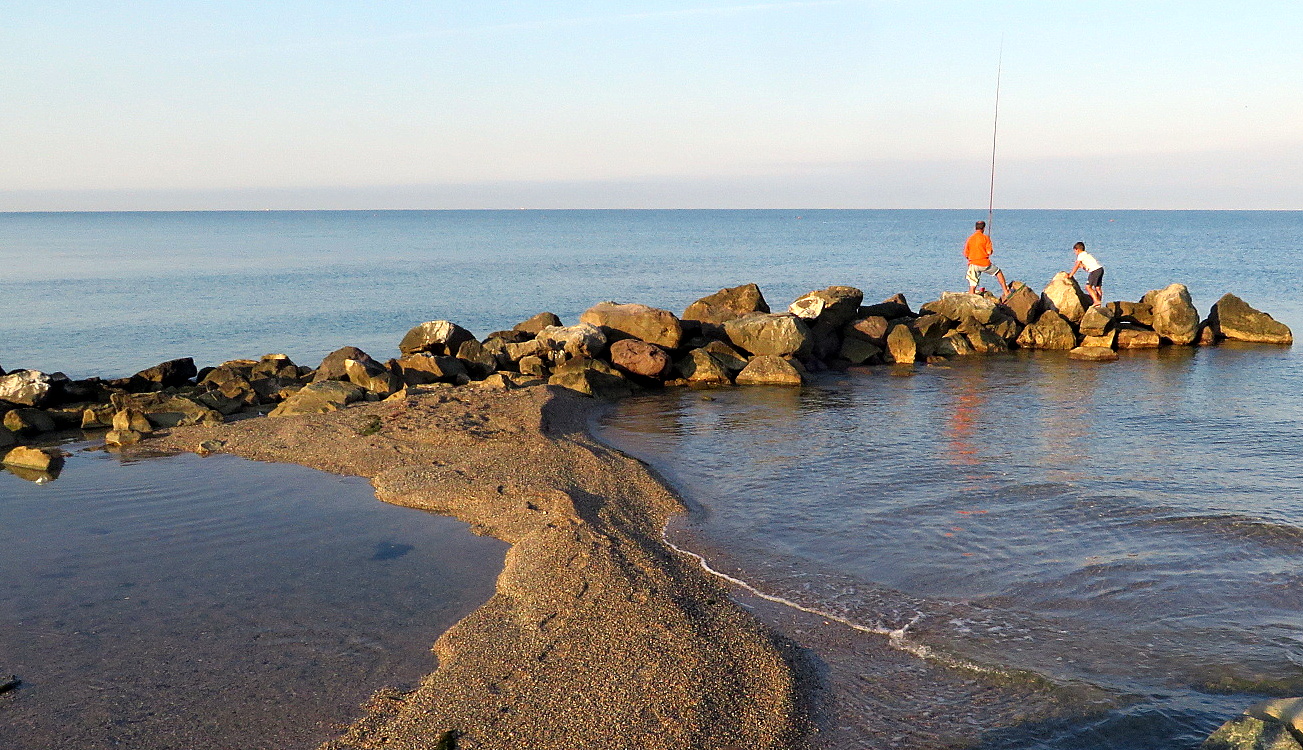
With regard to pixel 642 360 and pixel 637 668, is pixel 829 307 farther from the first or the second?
pixel 637 668

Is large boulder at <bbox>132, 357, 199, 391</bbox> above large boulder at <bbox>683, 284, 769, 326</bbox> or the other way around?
the other way around

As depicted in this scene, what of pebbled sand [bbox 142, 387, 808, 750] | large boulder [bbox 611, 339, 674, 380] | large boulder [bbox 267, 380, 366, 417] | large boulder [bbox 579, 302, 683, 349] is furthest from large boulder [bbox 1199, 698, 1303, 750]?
large boulder [bbox 579, 302, 683, 349]

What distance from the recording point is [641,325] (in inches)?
720

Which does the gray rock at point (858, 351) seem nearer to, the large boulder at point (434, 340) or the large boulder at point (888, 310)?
the large boulder at point (888, 310)

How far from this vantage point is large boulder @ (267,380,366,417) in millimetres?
14086

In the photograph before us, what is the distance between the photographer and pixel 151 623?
6988 millimetres

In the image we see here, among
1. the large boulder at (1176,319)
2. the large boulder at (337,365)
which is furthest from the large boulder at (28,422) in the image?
the large boulder at (1176,319)

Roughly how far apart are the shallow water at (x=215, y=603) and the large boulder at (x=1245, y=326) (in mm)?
20901

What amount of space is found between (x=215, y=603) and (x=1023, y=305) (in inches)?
764

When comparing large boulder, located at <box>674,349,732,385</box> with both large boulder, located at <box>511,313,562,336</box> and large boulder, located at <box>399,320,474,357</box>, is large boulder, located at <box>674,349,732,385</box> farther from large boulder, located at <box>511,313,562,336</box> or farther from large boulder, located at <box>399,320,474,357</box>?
large boulder, located at <box>399,320,474,357</box>

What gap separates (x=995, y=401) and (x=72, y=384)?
15271mm

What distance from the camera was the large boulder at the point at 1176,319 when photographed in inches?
858

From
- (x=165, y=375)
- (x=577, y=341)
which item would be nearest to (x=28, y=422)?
(x=165, y=375)

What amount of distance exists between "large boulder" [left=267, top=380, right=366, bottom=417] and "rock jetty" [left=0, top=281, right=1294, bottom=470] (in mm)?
30
